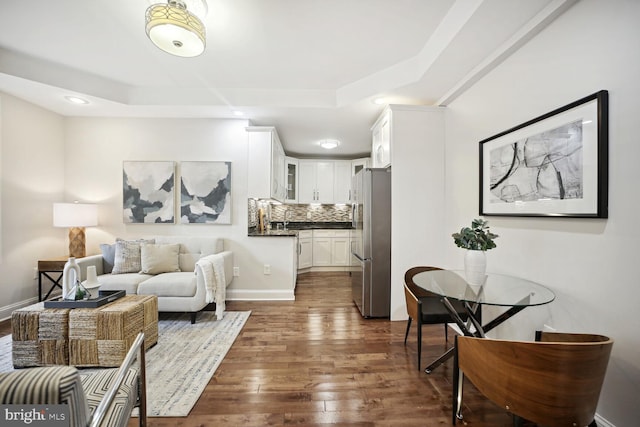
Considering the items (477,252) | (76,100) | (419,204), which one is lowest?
(477,252)

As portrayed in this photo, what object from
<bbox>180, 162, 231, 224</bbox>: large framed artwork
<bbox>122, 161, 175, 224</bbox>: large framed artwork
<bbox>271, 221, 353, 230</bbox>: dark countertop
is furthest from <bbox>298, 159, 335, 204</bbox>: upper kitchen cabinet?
<bbox>122, 161, 175, 224</bbox>: large framed artwork

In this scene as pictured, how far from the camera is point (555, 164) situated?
1.65 metres

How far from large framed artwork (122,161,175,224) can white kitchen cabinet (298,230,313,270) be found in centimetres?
240

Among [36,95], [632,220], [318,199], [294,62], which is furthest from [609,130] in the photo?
[36,95]

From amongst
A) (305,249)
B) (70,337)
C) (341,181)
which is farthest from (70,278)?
(341,181)

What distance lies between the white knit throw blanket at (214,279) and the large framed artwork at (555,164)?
2814 mm

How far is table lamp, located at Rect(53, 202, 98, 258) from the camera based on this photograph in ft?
10.3

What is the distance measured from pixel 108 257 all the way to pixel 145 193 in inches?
37.2

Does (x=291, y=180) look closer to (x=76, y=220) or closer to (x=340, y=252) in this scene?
(x=340, y=252)

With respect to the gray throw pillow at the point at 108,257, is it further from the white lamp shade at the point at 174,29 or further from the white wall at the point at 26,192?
the white lamp shade at the point at 174,29

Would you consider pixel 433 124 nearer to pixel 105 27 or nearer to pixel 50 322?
pixel 105 27

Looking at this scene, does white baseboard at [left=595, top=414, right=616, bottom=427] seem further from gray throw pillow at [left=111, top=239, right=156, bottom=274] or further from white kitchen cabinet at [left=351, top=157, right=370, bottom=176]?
white kitchen cabinet at [left=351, top=157, right=370, bottom=176]

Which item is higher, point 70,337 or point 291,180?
point 291,180

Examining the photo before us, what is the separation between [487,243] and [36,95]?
16.0 ft
